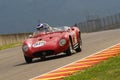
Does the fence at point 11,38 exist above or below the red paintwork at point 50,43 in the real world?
below

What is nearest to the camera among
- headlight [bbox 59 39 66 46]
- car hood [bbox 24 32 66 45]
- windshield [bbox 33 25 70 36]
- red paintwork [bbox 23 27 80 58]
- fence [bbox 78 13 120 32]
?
red paintwork [bbox 23 27 80 58]

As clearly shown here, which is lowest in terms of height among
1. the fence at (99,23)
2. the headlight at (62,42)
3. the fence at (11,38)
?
the fence at (99,23)

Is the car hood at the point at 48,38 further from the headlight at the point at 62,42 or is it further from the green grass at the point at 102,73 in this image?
the green grass at the point at 102,73

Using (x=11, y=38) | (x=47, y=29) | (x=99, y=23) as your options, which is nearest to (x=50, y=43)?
(x=47, y=29)

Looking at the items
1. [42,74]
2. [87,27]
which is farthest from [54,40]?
[87,27]

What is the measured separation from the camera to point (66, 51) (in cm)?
1983

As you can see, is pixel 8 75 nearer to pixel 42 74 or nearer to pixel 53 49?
pixel 42 74

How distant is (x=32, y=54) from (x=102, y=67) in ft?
22.0

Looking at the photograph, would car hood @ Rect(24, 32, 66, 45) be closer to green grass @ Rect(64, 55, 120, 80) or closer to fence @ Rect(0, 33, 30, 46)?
green grass @ Rect(64, 55, 120, 80)

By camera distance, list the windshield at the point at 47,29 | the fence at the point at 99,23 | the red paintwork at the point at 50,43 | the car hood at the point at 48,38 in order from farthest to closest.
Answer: the fence at the point at 99,23 → the windshield at the point at 47,29 → the car hood at the point at 48,38 → the red paintwork at the point at 50,43

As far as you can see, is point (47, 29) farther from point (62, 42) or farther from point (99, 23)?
point (99, 23)

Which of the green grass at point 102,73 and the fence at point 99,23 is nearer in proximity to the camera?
the green grass at point 102,73

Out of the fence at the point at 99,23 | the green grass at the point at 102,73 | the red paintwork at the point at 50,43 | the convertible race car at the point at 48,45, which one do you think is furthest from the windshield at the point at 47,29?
the fence at the point at 99,23

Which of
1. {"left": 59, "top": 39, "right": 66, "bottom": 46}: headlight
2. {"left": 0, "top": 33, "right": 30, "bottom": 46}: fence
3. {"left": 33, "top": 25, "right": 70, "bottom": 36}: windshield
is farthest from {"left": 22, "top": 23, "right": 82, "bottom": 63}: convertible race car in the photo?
{"left": 0, "top": 33, "right": 30, "bottom": 46}: fence
